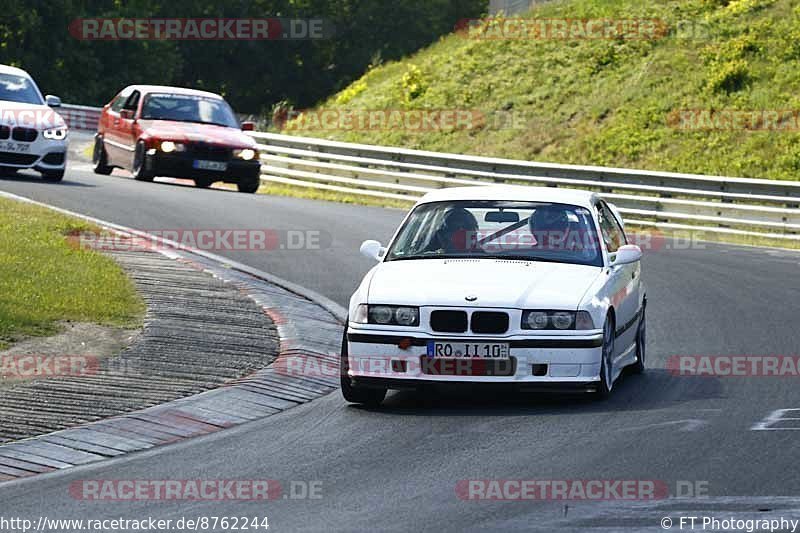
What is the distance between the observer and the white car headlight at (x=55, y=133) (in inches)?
955

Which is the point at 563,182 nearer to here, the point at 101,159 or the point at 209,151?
the point at 209,151

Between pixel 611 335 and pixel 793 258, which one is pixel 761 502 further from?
pixel 793 258

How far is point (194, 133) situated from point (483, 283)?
56.5ft

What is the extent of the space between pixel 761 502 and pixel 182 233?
43.1 feet

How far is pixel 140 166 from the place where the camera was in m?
27.4

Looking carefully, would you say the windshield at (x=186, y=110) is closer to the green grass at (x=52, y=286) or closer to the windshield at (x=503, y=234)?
the green grass at (x=52, y=286)

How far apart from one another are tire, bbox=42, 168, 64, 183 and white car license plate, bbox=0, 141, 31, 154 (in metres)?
0.58

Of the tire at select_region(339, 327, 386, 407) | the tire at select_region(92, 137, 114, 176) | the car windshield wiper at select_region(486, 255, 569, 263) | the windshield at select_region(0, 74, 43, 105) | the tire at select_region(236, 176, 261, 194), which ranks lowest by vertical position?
the tire at select_region(236, 176, 261, 194)

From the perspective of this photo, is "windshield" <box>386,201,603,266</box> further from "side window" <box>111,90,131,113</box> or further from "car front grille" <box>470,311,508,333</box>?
"side window" <box>111,90,131,113</box>

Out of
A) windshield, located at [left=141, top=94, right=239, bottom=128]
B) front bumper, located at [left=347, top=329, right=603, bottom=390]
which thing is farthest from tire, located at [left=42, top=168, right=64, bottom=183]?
front bumper, located at [left=347, top=329, right=603, bottom=390]

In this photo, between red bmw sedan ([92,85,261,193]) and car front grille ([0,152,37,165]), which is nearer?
car front grille ([0,152,37,165])

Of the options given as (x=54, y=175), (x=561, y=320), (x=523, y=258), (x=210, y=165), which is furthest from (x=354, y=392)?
(x=210, y=165)

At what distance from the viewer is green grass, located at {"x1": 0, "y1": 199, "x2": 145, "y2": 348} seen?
12352mm

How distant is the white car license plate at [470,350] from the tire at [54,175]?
15949mm
